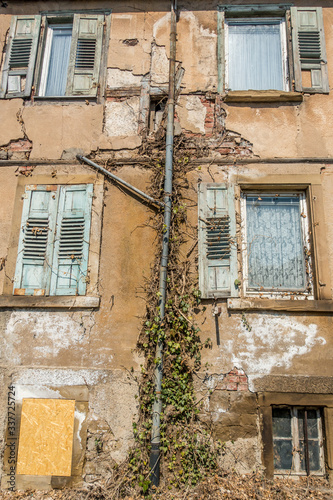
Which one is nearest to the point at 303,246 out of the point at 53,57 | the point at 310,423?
the point at 310,423

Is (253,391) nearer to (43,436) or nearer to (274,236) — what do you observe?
(274,236)

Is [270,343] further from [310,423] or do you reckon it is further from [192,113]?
[192,113]

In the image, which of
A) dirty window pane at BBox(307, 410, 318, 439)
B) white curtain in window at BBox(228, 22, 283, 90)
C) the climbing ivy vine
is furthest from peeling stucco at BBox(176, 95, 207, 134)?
dirty window pane at BBox(307, 410, 318, 439)

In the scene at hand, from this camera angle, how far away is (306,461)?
4625 millimetres

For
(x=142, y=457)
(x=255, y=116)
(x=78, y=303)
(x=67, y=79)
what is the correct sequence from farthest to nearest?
(x=67, y=79)
(x=255, y=116)
(x=78, y=303)
(x=142, y=457)

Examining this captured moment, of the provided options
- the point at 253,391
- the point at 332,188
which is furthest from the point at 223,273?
the point at 332,188

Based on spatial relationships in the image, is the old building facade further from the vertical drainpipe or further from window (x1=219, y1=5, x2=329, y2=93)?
the vertical drainpipe

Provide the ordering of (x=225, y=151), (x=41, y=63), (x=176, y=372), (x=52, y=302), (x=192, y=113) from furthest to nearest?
(x=41, y=63) < (x=192, y=113) < (x=225, y=151) < (x=52, y=302) < (x=176, y=372)

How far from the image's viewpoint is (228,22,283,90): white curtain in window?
5961 millimetres

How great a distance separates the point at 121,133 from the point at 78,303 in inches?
97.1

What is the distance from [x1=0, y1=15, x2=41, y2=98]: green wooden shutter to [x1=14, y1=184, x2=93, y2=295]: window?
1.67 metres

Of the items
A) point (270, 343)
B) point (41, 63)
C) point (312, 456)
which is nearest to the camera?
point (312, 456)

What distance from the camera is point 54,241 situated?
536 centimetres

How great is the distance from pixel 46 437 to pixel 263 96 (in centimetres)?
523
